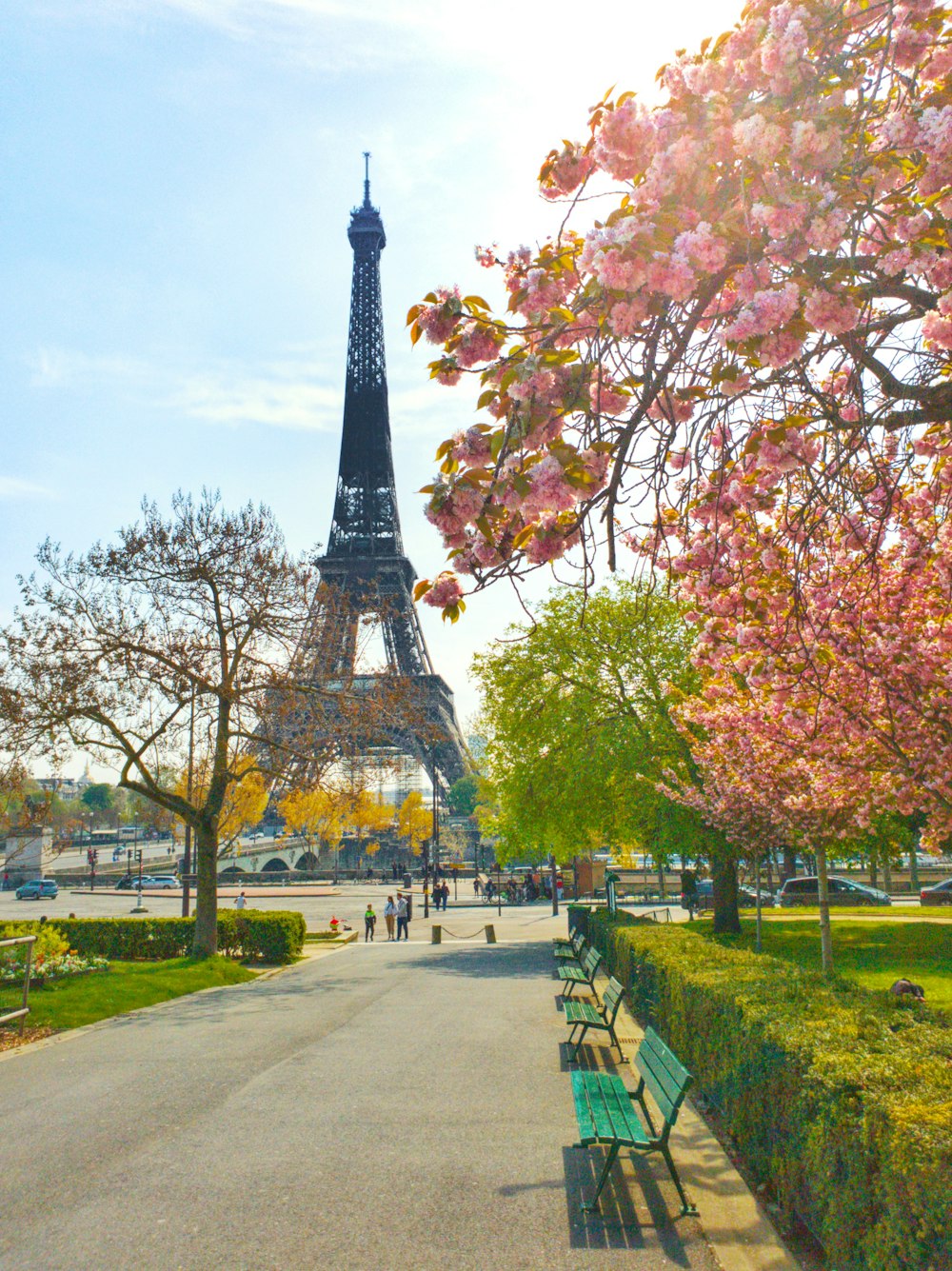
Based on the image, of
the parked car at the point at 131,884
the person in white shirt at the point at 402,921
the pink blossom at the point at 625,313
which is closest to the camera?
the pink blossom at the point at 625,313

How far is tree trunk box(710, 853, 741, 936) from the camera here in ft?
83.8

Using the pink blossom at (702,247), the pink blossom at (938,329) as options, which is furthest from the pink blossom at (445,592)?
the pink blossom at (938,329)

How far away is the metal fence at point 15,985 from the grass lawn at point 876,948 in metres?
9.52

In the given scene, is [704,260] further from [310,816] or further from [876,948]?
[310,816]

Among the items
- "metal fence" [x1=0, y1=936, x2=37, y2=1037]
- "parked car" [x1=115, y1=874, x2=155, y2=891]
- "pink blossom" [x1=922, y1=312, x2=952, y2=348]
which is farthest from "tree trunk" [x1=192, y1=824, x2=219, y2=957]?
"parked car" [x1=115, y1=874, x2=155, y2=891]

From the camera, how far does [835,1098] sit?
491 cm

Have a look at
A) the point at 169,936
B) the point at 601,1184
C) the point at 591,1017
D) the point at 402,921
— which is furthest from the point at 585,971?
the point at 402,921

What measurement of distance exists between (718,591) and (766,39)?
532 cm

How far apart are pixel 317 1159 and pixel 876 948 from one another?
19526mm

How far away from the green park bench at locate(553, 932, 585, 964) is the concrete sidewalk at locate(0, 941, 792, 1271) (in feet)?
15.9

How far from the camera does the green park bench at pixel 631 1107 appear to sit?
6.04 m

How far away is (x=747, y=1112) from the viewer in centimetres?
673

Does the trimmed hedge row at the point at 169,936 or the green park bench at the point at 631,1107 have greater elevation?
the green park bench at the point at 631,1107

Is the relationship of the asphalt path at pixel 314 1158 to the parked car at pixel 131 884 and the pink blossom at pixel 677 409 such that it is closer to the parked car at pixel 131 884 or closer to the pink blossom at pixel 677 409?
the pink blossom at pixel 677 409
